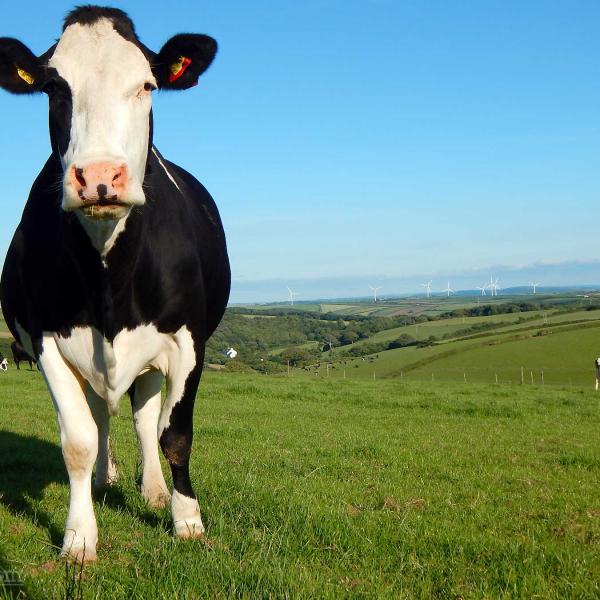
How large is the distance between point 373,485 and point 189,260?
136 inches

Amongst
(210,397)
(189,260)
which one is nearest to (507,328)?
(210,397)

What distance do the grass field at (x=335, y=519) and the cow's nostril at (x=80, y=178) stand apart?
2.16 meters

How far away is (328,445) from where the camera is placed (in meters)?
11.1

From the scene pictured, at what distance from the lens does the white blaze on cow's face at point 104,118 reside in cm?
385

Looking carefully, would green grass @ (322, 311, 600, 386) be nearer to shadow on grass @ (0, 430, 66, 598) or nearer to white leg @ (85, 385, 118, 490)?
shadow on grass @ (0, 430, 66, 598)

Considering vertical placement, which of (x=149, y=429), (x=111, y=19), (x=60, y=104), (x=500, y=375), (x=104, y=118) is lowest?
(x=500, y=375)

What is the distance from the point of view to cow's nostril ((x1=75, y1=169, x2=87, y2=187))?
3.84 meters

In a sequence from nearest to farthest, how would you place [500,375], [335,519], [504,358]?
[335,519] < [500,375] < [504,358]

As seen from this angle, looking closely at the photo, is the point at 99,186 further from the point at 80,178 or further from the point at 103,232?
the point at 103,232

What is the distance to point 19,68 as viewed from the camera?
15.5 feet

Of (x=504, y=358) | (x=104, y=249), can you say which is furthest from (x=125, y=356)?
(x=504, y=358)

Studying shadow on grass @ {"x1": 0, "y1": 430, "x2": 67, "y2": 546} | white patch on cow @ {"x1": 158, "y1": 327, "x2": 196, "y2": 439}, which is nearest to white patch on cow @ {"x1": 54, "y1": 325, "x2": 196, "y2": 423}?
white patch on cow @ {"x1": 158, "y1": 327, "x2": 196, "y2": 439}

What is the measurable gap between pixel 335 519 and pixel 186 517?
1113mm

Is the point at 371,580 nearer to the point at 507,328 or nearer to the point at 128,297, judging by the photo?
the point at 128,297
